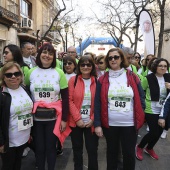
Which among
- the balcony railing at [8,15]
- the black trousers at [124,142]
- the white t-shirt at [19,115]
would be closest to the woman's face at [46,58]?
the white t-shirt at [19,115]

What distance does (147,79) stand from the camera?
3.96 metres

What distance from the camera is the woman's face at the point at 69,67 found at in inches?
175

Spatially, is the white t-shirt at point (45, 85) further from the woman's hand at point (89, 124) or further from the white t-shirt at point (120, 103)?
the white t-shirt at point (120, 103)

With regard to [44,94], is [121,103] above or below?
below

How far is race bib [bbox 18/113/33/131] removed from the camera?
8.90 feet

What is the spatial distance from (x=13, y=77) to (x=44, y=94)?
46cm

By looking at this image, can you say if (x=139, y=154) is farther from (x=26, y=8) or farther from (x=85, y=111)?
(x=26, y=8)

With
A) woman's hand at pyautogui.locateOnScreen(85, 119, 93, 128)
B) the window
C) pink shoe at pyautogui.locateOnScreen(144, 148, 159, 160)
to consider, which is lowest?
pink shoe at pyautogui.locateOnScreen(144, 148, 159, 160)

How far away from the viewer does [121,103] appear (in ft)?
9.36

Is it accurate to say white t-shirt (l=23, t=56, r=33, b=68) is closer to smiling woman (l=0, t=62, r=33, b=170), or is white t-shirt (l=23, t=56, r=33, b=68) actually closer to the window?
smiling woman (l=0, t=62, r=33, b=170)

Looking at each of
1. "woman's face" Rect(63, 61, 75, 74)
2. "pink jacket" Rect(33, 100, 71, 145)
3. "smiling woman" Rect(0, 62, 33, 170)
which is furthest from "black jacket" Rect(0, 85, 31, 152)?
"woman's face" Rect(63, 61, 75, 74)

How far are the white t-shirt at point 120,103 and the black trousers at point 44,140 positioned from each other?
81 centimetres

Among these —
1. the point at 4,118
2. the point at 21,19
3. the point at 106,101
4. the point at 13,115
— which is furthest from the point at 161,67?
the point at 21,19

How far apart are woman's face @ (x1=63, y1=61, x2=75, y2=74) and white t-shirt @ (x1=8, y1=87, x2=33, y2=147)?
1716 mm
